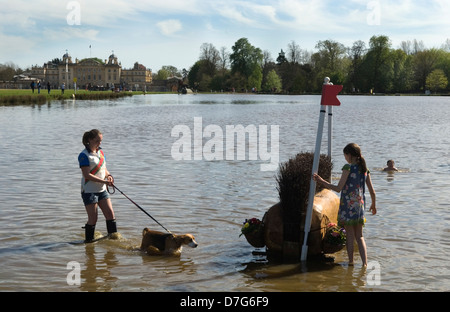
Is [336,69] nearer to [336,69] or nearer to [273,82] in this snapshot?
[336,69]

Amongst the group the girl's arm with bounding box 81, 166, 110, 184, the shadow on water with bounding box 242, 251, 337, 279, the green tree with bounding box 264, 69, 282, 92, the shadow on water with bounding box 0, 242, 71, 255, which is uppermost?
the green tree with bounding box 264, 69, 282, 92

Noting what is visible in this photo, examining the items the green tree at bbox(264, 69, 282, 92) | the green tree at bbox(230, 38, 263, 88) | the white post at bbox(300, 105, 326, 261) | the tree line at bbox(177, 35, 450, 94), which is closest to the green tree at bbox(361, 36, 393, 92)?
the tree line at bbox(177, 35, 450, 94)

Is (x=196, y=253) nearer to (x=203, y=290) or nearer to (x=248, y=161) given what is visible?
(x=203, y=290)

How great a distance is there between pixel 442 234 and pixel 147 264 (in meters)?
5.39

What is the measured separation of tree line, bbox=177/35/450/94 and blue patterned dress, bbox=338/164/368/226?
14312 centimetres

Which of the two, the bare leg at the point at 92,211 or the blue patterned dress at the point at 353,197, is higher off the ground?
the blue patterned dress at the point at 353,197

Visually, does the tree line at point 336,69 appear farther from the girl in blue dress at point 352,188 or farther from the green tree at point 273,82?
the girl in blue dress at point 352,188

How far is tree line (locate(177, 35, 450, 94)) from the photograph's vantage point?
149 m

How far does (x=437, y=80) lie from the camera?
146625 millimetres

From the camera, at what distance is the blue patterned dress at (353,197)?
26.2 feet

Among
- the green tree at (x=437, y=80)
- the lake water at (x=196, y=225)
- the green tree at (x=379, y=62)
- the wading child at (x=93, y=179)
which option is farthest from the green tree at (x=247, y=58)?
the wading child at (x=93, y=179)

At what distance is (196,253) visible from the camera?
8922mm

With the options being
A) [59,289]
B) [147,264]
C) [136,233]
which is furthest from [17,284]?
[136,233]

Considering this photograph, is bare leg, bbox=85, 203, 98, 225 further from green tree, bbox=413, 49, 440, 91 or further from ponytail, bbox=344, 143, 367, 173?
green tree, bbox=413, 49, 440, 91
